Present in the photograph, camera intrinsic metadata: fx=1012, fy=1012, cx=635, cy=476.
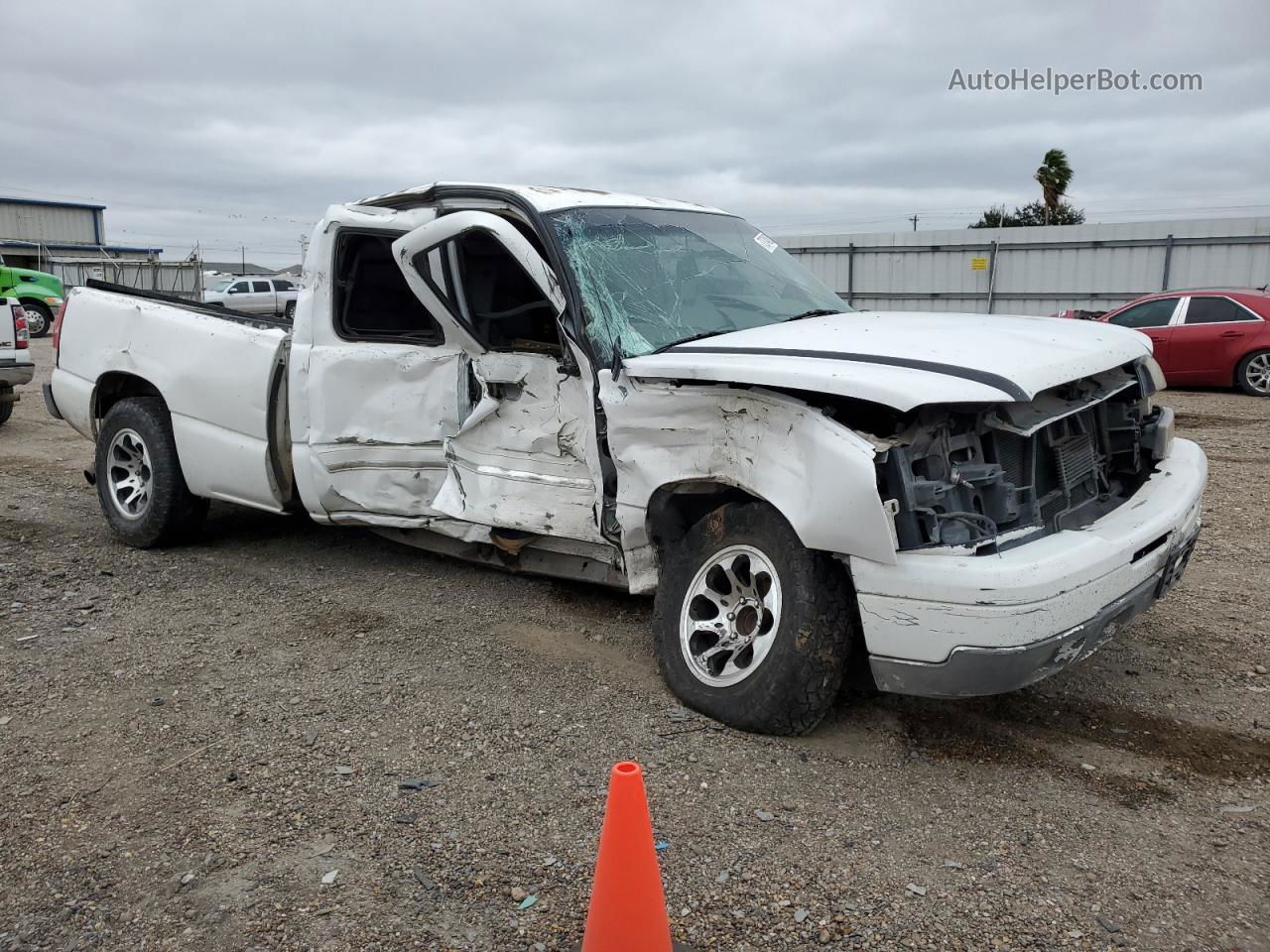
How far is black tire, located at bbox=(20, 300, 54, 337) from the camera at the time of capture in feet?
81.9

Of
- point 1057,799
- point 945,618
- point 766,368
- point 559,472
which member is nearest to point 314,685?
point 559,472

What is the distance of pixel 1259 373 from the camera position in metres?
12.4

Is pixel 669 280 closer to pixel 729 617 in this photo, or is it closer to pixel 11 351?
pixel 729 617

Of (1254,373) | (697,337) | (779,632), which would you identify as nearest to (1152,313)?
(1254,373)

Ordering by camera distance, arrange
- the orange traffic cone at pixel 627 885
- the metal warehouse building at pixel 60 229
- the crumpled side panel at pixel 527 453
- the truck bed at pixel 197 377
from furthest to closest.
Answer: the metal warehouse building at pixel 60 229, the truck bed at pixel 197 377, the crumpled side panel at pixel 527 453, the orange traffic cone at pixel 627 885

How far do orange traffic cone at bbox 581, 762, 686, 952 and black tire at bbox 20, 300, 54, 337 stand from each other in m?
27.2

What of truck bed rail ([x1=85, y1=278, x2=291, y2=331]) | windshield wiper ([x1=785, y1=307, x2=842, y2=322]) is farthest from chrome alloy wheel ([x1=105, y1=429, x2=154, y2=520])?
windshield wiper ([x1=785, y1=307, x2=842, y2=322])

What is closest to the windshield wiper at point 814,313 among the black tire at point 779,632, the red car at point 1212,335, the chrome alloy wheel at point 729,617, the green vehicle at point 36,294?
the black tire at point 779,632

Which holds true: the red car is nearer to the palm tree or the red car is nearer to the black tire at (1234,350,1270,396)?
the black tire at (1234,350,1270,396)

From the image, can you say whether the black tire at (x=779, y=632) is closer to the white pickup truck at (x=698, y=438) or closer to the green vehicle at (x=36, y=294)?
the white pickup truck at (x=698, y=438)

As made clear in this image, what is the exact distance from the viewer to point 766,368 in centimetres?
316

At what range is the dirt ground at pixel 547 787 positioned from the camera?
2.56 meters

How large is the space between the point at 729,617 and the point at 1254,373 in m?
11.6

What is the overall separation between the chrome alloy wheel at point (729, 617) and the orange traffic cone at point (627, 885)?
120 centimetres
